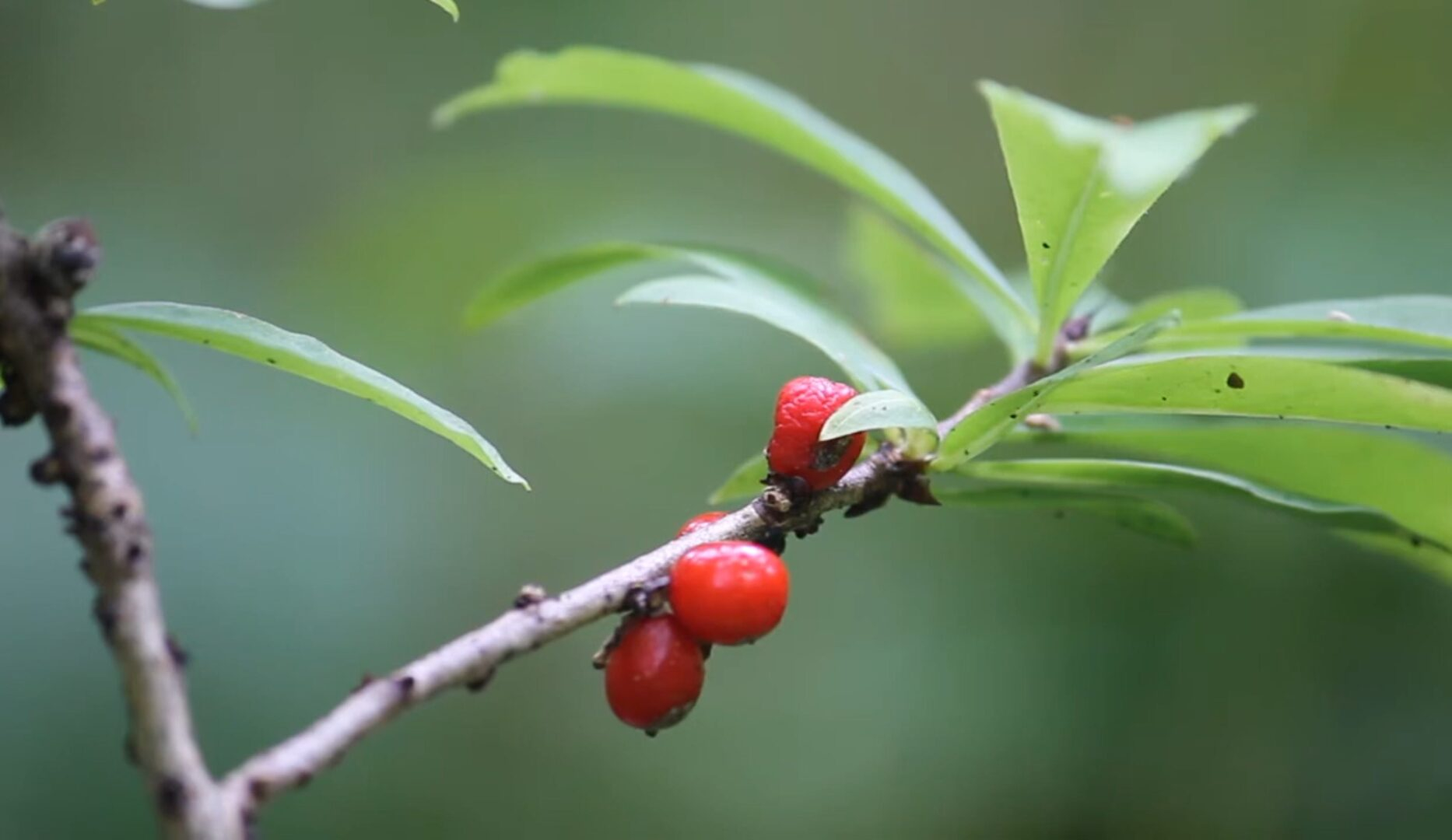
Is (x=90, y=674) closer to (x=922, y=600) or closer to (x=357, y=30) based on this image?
(x=922, y=600)

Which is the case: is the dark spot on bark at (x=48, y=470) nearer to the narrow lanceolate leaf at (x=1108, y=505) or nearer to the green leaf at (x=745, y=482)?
the green leaf at (x=745, y=482)

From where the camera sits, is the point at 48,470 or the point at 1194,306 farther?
the point at 1194,306

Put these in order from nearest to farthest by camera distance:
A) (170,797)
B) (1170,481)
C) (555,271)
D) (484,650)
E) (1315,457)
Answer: (170,797), (484,650), (1170,481), (1315,457), (555,271)

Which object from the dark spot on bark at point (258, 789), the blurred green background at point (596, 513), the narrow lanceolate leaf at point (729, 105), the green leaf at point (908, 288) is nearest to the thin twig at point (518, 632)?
the dark spot on bark at point (258, 789)

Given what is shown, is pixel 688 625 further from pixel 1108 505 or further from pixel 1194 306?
pixel 1194 306

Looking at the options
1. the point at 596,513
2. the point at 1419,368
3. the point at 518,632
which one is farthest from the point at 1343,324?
the point at 596,513

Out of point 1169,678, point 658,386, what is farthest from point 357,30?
point 1169,678
